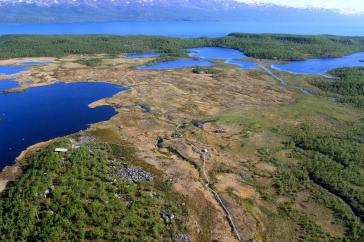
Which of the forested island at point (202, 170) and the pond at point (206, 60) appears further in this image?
the pond at point (206, 60)

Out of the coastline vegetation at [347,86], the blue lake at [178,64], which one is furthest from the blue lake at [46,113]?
the coastline vegetation at [347,86]

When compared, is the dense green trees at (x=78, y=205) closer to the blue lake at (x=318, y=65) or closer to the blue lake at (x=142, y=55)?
the blue lake at (x=318, y=65)

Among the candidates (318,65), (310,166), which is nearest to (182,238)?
(310,166)

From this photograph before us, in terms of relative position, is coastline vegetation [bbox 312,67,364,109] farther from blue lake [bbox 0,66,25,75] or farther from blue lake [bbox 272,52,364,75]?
blue lake [bbox 0,66,25,75]

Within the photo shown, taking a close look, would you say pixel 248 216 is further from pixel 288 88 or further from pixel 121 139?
pixel 288 88

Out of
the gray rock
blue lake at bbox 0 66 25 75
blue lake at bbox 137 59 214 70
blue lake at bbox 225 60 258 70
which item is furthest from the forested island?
blue lake at bbox 225 60 258 70

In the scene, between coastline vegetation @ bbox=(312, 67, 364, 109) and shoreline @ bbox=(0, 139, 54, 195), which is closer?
shoreline @ bbox=(0, 139, 54, 195)

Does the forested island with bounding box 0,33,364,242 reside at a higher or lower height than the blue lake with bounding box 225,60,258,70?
lower
